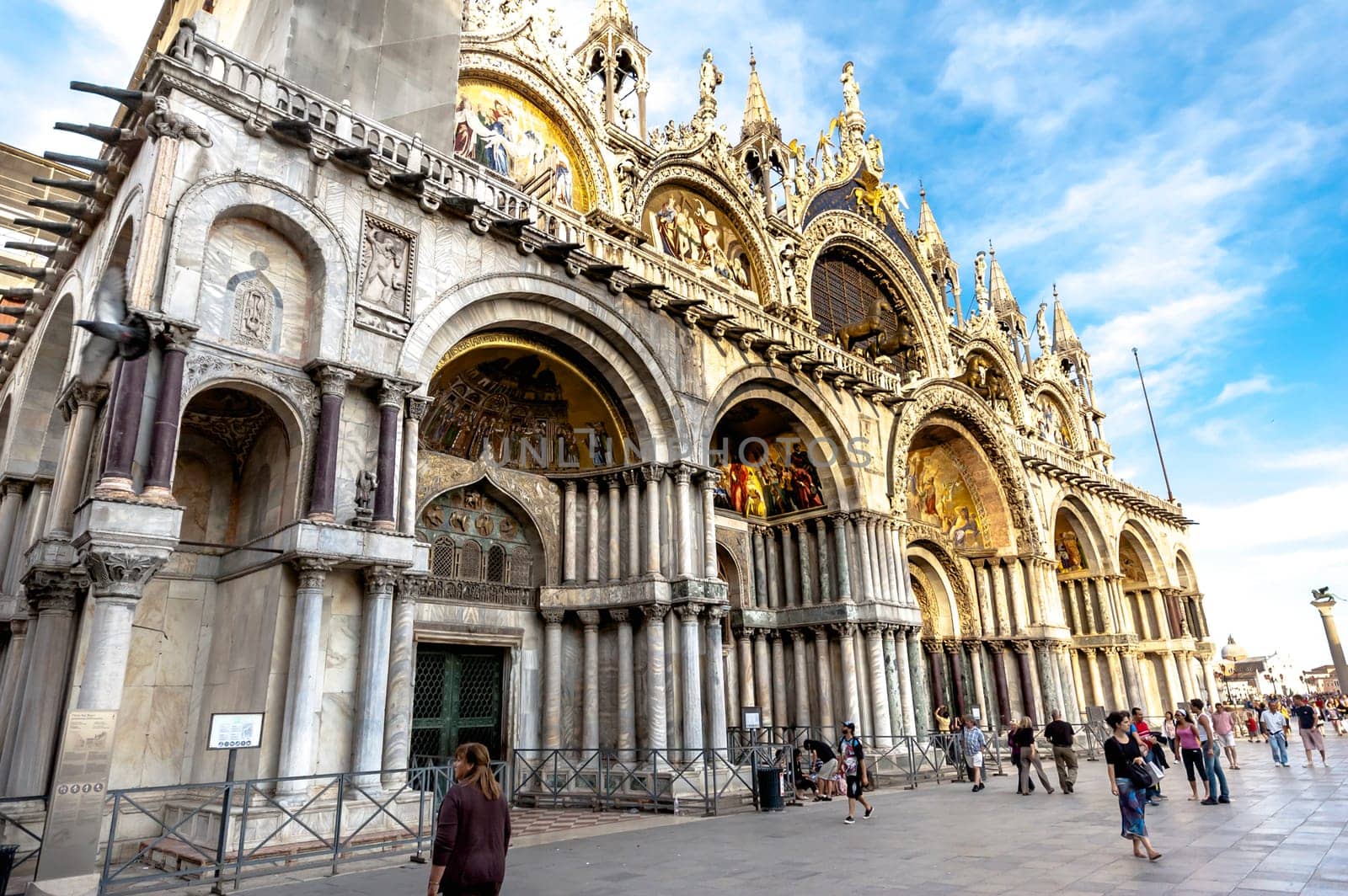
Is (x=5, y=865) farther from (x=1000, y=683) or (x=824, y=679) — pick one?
(x=1000, y=683)

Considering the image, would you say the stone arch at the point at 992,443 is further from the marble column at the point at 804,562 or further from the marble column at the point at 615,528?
the marble column at the point at 615,528

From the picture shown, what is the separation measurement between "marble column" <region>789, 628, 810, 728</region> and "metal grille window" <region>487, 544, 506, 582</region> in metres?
8.20

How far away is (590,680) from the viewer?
49.2 feet

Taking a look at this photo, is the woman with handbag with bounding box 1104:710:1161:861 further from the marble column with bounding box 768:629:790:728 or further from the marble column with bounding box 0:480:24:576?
the marble column with bounding box 0:480:24:576

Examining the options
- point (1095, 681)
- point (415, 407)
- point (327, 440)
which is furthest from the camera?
point (1095, 681)

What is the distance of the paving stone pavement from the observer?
695 centimetres

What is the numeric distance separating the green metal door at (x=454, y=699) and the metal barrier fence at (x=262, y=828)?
3393 mm

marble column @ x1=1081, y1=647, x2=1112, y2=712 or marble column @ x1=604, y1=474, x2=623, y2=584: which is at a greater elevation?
marble column @ x1=604, y1=474, x2=623, y2=584

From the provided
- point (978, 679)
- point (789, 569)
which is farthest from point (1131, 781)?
point (978, 679)

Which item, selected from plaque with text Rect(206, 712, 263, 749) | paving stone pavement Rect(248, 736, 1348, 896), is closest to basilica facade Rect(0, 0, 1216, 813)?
plaque with text Rect(206, 712, 263, 749)

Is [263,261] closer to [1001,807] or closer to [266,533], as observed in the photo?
[266,533]

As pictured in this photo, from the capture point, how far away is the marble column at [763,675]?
19.8 metres

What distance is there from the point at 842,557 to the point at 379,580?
12.4 meters

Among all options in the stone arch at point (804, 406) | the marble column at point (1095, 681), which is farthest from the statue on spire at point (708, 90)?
the marble column at point (1095, 681)
